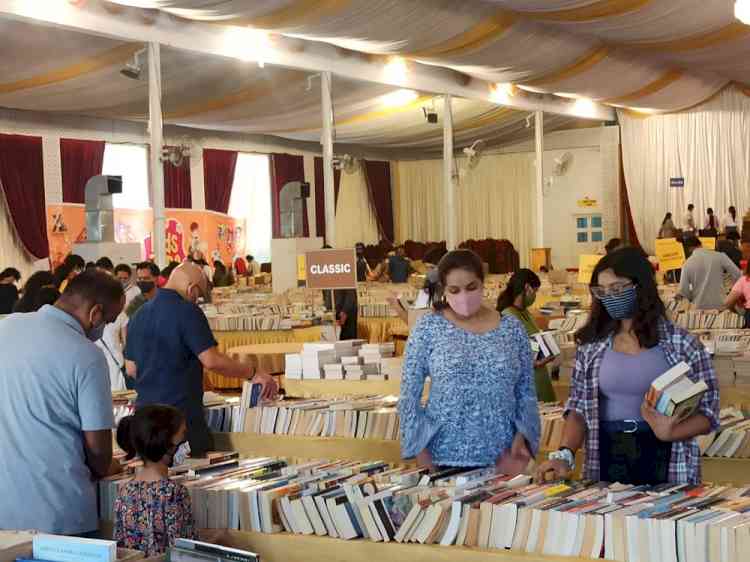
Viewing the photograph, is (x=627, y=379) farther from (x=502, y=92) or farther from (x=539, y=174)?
(x=539, y=174)

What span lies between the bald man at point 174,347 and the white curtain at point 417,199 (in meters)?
26.4

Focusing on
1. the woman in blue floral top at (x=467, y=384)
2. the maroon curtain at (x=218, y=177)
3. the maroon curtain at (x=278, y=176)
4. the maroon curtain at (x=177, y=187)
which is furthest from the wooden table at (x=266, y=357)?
the maroon curtain at (x=278, y=176)

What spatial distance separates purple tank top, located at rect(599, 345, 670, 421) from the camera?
12.0 feet

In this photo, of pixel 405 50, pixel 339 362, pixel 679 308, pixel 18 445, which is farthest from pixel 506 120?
pixel 18 445

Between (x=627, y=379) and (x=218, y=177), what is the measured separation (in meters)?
21.8

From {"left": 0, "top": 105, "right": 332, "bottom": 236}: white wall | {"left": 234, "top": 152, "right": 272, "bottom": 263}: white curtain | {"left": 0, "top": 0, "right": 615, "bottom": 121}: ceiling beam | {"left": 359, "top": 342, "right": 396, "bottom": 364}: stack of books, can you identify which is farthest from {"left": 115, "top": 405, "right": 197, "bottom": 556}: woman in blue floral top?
{"left": 234, "top": 152, "right": 272, "bottom": 263}: white curtain

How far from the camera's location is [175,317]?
17.2 feet

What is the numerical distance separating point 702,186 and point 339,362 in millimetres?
22211

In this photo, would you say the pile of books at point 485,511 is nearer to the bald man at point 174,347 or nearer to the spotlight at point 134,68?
the bald man at point 174,347

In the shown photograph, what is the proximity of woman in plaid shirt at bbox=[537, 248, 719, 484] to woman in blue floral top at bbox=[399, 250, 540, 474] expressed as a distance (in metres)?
0.45

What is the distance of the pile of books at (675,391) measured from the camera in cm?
338

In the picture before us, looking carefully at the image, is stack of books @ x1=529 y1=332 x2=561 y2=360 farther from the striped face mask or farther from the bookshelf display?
the bookshelf display

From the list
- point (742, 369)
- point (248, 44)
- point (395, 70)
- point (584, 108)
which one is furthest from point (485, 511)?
point (584, 108)

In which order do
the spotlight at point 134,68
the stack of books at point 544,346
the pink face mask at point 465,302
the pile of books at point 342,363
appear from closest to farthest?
1. the pink face mask at point 465,302
2. the stack of books at point 544,346
3. the pile of books at point 342,363
4. the spotlight at point 134,68
